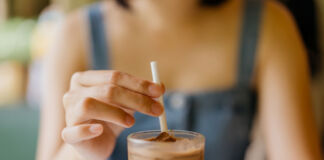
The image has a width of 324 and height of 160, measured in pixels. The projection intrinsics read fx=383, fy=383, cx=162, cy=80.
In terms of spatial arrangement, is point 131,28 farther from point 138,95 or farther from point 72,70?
point 138,95

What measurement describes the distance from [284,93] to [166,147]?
426 millimetres

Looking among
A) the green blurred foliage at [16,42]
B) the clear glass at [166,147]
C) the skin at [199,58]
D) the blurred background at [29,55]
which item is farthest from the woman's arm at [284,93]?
the green blurred foliage at [16,42]

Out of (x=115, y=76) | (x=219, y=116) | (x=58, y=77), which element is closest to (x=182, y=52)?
(x=219, y=116)

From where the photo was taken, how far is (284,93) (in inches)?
28.9

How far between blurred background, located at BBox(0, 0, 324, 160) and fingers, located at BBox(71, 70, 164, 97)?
0.75 metres

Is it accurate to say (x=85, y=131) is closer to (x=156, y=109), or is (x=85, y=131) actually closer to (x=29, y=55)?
(x=156, y=109)

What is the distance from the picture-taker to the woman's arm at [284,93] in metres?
0.69

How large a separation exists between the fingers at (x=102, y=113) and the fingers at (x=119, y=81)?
27 mm

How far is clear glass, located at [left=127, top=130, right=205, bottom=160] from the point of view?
0.38 metres

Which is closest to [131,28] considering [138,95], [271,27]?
[271,27]

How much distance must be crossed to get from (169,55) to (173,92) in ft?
0.26

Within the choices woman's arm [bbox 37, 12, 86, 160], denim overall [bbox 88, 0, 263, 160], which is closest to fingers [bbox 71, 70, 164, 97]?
woman's arm [bbox 37, 12, 86, 160]

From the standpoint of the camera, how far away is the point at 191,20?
32.4 inches

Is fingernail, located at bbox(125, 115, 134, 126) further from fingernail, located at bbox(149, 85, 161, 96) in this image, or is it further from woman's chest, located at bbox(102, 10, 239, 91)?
woman's chest, located at bbox(102, 10, 239, 91)
